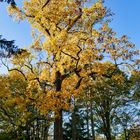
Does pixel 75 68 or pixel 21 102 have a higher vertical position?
pixel 75 68

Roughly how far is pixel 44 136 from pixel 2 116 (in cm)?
487

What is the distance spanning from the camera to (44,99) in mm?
20094

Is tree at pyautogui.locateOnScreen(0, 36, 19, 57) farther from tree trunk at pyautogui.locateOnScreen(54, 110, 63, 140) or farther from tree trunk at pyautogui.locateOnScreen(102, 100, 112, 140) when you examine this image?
tree trunk at pyautogui.locateOnScreen(102, 100, 112, 140)

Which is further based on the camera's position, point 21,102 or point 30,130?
point 30,130

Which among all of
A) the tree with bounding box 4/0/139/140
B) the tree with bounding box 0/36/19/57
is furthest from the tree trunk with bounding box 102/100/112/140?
the tree with bounding box 0/36/19/57

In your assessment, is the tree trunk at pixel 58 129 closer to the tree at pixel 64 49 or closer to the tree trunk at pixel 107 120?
the tree at pixel 64 49

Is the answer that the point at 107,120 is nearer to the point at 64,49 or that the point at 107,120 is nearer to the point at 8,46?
the point at 64,49

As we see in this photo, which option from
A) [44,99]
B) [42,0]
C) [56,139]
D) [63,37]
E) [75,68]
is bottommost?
[56,139]

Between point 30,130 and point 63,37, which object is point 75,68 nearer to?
point 63,37

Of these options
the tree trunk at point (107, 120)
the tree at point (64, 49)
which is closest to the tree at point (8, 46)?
the tree at point (64, 49)

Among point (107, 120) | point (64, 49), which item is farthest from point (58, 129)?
point (107, 120)

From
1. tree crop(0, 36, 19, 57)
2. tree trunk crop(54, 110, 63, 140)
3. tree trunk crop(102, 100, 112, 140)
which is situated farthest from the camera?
tree trunk crop(102, 100, 112, 140)

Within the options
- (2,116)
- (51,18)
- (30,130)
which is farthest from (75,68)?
(30,130)

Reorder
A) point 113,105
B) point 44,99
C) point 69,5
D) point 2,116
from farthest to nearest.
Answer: point 113,105 → point 2,116 → point 69,5 → point 44,99
